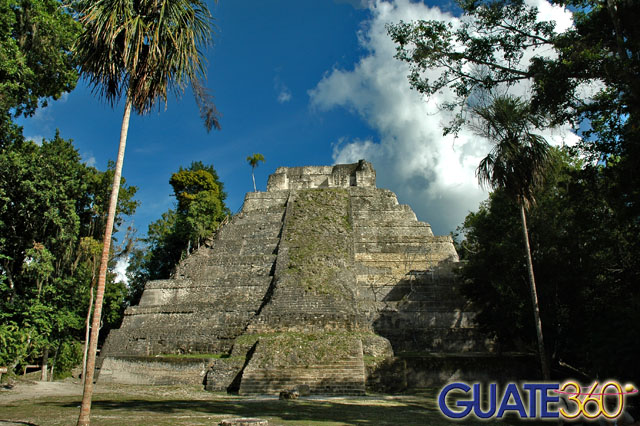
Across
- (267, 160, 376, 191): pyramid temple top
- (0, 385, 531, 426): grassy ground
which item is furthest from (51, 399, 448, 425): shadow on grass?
(267, 160, 376, 191): pyramid temple top

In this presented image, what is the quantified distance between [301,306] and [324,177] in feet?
46.0

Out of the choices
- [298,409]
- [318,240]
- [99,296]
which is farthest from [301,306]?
[99,296]

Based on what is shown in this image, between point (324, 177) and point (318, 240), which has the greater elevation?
point (324, 177)

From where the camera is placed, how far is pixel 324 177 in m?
28.3

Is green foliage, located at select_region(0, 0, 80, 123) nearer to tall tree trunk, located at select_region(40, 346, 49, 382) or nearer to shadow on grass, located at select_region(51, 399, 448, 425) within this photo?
shadow on grass, located at select_region(51, 399, 448, 425)

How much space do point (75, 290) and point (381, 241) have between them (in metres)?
12.2

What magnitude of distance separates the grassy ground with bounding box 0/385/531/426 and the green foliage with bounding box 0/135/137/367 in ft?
12.9

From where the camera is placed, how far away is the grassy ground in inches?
271

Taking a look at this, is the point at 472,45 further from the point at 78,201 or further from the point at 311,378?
the point at 78,201

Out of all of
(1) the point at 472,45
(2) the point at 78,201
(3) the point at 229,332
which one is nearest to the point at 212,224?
(2) the point at 78,201

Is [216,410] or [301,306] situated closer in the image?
[216,410]

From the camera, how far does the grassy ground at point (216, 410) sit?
689cm

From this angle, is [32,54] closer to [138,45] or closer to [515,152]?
[138,45]

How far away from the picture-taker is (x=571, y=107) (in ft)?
28.1
